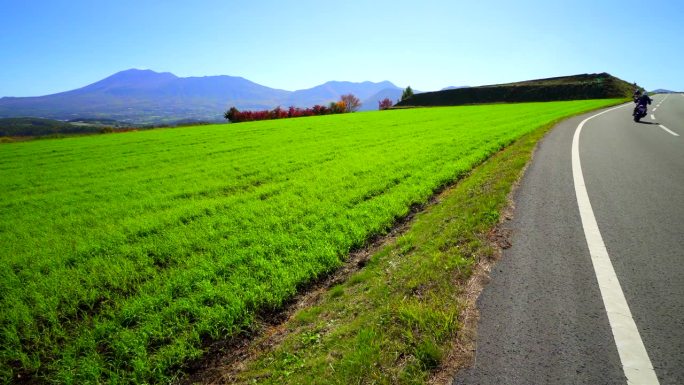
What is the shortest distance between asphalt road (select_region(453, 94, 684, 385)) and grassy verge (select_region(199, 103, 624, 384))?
32 cm

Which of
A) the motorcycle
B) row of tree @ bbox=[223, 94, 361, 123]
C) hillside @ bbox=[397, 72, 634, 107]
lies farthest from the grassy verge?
hillside @ bbox=[397, 72, 634, 107]

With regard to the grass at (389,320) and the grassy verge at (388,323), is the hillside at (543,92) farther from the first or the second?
the grassy verge at (388,323)

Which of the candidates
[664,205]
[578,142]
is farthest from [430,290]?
[578,142]

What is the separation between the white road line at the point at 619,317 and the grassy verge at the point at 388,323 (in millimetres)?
1226

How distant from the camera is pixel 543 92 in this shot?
95.9 metres

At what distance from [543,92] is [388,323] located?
373ft

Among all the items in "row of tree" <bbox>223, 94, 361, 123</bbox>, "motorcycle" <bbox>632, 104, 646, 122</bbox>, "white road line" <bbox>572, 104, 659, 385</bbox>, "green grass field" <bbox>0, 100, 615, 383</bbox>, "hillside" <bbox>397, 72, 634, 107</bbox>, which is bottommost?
"green grass field" <bbox>0, 100, 615, 383</bbox>

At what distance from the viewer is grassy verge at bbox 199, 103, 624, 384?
9.69 feet

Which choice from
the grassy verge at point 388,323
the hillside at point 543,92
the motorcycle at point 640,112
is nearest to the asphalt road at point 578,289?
the grassy verge at point 388,323

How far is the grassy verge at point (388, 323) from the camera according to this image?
9.69 feet

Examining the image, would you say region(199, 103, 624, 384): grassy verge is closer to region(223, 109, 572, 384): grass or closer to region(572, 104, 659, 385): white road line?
region(223, 109, 572, 384): grass

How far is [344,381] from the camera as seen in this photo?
2871 millimetres

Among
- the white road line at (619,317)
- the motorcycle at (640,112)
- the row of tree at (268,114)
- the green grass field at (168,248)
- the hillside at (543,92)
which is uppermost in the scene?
the hillside at (543,92)

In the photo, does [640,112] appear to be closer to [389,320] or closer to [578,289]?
[578,289]
